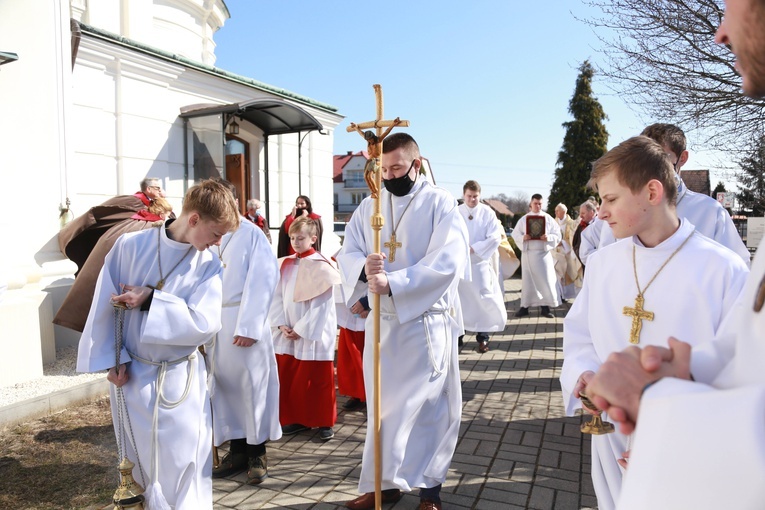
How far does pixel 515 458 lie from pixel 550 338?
4.90 m

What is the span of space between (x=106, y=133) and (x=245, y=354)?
5.34 m

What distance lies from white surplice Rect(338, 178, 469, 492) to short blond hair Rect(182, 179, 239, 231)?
969 mm

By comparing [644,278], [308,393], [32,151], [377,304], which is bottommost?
[308,393]

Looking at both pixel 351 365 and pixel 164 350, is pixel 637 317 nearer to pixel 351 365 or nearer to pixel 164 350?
pixel 164 350

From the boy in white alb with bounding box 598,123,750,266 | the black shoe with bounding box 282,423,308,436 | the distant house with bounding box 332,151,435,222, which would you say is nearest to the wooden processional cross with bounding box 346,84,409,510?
the boy in white alb with bounding box 598,123,750,266

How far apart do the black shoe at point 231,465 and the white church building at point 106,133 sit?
198 cm

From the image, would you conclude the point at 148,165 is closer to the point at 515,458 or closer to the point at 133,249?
the point at 133,249

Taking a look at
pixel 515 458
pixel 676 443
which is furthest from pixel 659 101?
pixel 676 443

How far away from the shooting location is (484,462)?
13.5ft

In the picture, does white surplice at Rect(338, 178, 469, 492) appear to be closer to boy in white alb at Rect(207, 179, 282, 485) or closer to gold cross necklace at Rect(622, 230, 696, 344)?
boy in white alb at Rect(207, 179, 282, 485)

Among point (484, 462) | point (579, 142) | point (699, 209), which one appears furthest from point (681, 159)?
point (579, 142)

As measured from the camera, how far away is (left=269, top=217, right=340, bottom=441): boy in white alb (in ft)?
15.6

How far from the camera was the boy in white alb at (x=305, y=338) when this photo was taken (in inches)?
187

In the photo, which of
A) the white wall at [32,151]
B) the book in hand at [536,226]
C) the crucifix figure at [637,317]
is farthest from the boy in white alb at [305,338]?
the book in hand at [536,226]
